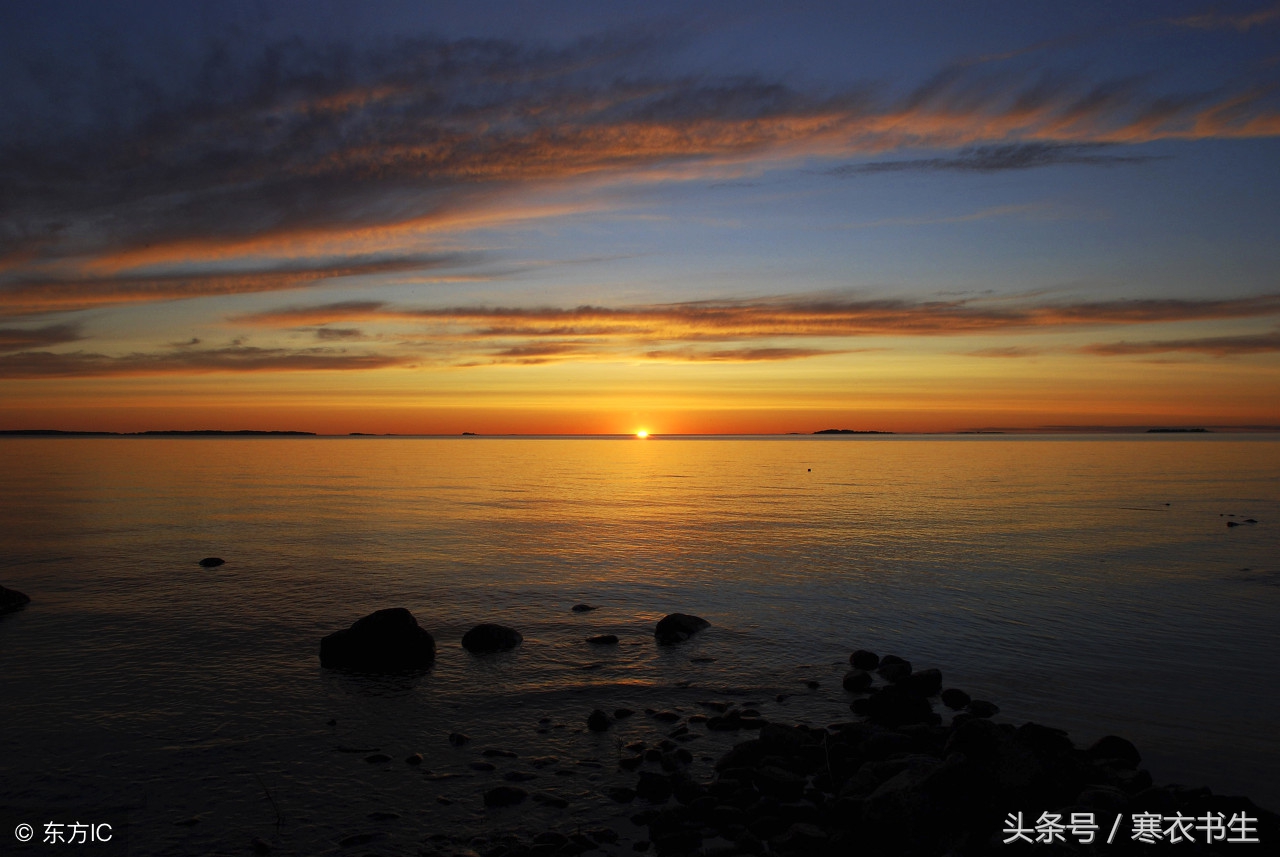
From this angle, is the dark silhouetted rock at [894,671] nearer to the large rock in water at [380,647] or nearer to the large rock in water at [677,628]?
the large rock in water at [677,628]

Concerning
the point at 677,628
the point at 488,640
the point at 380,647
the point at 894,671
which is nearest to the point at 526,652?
the point at 488,640

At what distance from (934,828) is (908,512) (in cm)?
5599

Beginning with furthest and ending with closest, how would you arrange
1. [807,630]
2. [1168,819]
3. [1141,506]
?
[1141,506] < [807,630] < [1168,819]

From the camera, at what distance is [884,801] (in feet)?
39.6

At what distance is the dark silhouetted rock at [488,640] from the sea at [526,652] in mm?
458

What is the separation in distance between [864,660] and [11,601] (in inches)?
1266

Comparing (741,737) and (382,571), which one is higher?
(382,571)

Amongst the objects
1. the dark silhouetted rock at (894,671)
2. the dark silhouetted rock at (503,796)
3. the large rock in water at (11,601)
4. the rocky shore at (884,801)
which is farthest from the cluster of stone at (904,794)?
the large rock in water at (11,601)

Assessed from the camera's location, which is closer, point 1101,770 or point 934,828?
point 934,828

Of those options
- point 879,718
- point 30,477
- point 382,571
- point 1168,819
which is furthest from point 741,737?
point 30,477

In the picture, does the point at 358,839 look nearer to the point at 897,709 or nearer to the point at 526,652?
the point at 526,652

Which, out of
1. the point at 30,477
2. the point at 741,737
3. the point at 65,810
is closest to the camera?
the point at 65,810

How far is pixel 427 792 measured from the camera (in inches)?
563

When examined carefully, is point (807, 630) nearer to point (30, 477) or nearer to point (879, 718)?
point (879, 718)
